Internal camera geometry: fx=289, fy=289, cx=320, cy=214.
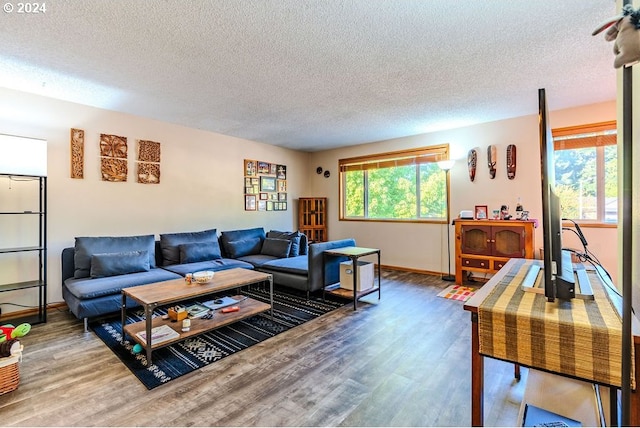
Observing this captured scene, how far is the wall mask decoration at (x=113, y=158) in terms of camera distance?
369cm

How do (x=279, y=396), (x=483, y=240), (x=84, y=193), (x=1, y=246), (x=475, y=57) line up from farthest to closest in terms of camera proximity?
(x=483, y=240), (x=84, y=193), (x=1, y=246), (x=475, y=57), (x=279, y=396)

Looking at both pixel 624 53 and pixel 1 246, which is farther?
pixel 1 246

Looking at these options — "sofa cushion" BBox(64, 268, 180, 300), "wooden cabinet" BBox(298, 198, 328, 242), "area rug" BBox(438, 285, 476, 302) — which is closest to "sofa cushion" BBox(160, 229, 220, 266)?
"sofa cushion" BBox(64, 268, 180, 300)

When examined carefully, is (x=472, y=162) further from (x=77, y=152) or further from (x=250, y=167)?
(x=77, y=152)

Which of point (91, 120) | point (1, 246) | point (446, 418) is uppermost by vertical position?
point (91, 120)

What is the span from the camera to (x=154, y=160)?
413cm

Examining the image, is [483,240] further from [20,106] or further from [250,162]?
[20,106]

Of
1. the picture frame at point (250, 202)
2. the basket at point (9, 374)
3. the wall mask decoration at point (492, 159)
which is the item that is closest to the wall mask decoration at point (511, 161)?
the wall mask decoration at point (492, 159)

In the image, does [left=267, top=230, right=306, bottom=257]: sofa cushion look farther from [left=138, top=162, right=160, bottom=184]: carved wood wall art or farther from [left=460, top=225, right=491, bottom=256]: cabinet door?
[left=460, top=225, right=491, bottom=256]: cabinet door

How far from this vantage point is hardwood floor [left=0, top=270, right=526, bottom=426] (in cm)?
160

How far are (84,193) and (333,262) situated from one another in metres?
3.20

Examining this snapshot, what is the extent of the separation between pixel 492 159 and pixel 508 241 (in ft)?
4.09

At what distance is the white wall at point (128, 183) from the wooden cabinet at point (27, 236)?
0.22ft

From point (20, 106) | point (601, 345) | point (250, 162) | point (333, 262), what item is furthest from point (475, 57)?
point (20, 106)
